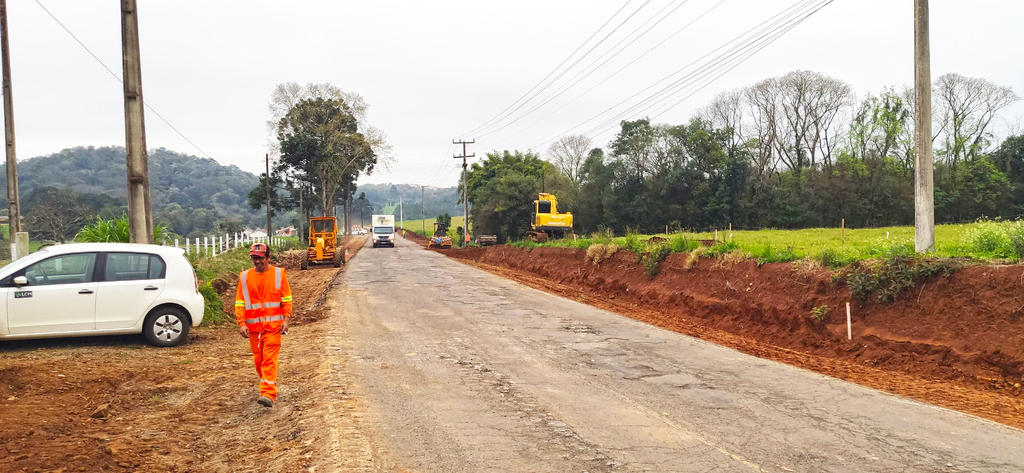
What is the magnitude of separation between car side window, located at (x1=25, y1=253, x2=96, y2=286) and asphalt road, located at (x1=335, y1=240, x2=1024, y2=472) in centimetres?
430

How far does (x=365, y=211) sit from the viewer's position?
627 ft

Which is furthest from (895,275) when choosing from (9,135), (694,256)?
(9,135)

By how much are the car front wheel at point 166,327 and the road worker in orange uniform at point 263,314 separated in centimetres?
443

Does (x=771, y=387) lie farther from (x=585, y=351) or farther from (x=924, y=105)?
(x=924, y=105)

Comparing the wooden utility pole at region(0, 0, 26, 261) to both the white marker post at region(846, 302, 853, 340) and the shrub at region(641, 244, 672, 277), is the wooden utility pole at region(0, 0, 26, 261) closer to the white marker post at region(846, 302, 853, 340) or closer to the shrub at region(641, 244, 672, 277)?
the shrub at region(641, 244, 672, 277)

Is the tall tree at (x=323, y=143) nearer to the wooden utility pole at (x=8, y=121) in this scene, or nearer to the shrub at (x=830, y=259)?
the wooden utility pole at (x=8, y=121)

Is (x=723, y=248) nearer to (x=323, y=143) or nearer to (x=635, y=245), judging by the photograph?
(x=635, y=245)

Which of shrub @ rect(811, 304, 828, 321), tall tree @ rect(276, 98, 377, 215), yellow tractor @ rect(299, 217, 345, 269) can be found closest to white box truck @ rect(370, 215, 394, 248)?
tall tree @ rect(276, 98, 377, 215)

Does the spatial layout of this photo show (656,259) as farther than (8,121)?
Yes

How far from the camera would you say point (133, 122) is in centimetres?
Result: 1402

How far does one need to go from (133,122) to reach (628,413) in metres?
11.9

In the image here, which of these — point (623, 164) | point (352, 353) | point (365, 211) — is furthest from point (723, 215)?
point (365, 211)

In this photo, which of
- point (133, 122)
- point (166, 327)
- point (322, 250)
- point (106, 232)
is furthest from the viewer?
point (322, 250)

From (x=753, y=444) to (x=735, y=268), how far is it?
1092 centimetres
